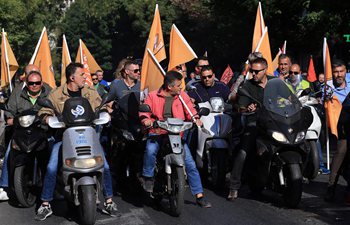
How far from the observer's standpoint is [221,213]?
8.16 metres

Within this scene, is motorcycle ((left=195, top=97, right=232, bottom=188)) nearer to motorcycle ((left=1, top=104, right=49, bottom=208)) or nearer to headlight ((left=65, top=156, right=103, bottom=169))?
motorcycle ((left=1, top=104, right=49, bottom=208))

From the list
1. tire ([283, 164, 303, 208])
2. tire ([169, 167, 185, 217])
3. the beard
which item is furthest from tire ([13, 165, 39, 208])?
the beard

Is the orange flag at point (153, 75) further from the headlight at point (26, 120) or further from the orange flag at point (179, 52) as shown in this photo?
the headlight at point (26, 120)

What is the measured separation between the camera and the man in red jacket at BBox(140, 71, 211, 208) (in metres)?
8.29

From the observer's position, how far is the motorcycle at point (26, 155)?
8.54m

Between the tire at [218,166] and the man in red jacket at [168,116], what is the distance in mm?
1092

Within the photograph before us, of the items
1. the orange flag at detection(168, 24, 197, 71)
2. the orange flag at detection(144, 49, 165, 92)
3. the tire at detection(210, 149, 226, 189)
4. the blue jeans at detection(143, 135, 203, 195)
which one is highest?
the orange flag at detection(168, 24, 197, 71)

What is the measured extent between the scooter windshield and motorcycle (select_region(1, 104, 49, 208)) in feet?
9.10

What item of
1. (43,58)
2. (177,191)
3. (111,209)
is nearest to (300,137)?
(177,191)

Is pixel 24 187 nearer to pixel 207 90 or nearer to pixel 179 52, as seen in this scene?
pixel 207 90

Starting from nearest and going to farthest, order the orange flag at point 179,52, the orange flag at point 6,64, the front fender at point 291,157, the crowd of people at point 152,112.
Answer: the front fender at point 291,157 → the crowd of people at point 152,112 → the orange flag at point 179,52 → the orange flag at point 6,64

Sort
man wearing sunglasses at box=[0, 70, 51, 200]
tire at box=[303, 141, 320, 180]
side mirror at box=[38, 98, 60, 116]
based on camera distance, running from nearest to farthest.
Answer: side mirror at box=[38, 98, 60, 116] → man wearing sunglasses at box=[0, 70, 51, 200] → tire at box=[303, 141, 320, 180]

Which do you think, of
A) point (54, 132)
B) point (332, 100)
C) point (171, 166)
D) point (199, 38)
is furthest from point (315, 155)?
point (199, 38)

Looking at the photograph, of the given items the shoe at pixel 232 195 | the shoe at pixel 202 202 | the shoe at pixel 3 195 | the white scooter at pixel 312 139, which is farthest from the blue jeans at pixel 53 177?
the white scooter at pixel 312 139
